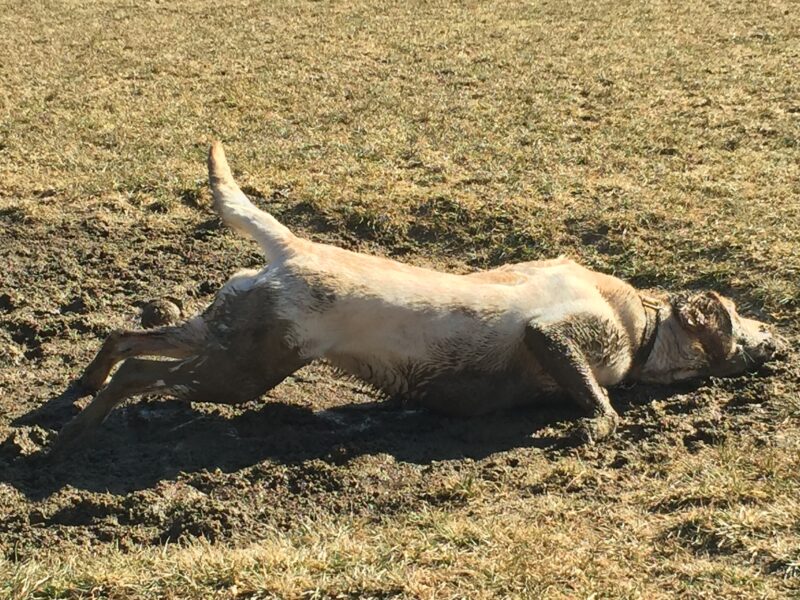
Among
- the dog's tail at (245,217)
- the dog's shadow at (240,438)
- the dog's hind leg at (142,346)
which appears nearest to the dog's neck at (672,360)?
the dog's shadow at (240,438)

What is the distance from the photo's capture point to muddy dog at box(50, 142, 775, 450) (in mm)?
5516

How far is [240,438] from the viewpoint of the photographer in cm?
565

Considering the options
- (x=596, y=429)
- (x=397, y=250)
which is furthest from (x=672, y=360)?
(x=397, y=250)

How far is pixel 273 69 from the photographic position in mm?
13430

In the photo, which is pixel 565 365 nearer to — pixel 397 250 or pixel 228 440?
pixel 228 440

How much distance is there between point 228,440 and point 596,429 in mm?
1988

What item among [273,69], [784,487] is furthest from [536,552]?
[273,69]

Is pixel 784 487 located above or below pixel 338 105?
below

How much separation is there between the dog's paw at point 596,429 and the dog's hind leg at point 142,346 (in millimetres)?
2110

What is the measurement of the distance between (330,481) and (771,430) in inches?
96.6

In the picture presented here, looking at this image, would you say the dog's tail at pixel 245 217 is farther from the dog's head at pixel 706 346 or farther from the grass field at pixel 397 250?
the dog's head at pixel 706 346

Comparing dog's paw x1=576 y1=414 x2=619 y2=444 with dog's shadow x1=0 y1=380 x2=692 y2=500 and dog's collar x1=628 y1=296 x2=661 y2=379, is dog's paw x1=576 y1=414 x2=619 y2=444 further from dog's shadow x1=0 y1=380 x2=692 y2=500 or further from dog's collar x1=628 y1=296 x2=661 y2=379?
dog's collar x1=628 y1=296 x2=661 y2=379

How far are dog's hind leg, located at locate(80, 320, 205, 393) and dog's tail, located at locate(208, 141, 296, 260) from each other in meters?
0.60

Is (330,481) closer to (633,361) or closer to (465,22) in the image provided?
(633,361)
